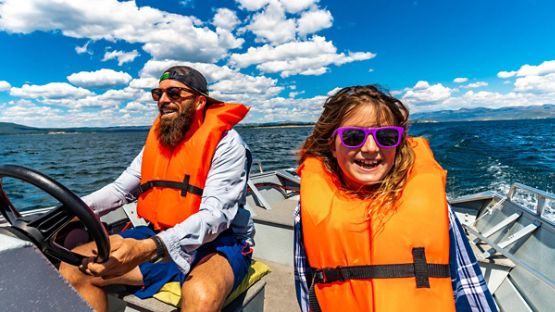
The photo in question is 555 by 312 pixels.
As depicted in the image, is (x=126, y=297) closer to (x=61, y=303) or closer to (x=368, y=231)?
(x=61, y=303)

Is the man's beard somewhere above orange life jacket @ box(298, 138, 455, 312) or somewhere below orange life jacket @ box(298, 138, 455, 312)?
above

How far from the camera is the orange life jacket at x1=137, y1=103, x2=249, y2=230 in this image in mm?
2090

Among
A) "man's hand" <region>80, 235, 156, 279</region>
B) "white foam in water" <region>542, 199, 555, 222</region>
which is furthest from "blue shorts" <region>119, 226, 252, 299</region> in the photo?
"white foam in water" <region>542, 199, 555, 222</region>

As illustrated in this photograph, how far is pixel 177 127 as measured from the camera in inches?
89.3

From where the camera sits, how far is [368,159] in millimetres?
1350

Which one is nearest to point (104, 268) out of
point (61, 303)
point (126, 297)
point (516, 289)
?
point (61, 303)

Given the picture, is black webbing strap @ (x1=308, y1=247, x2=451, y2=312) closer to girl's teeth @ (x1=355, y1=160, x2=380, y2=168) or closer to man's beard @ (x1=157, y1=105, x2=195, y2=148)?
girl's teeth @ (x1=355, y1=160, x2=380, y2=168)

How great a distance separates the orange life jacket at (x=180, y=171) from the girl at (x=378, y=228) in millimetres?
842

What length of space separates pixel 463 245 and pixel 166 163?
1716mm

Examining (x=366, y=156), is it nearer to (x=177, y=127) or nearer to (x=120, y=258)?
(x=120, y=258)

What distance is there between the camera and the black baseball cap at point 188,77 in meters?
2.22

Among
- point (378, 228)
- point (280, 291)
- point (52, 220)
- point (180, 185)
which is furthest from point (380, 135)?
point (280, 291)

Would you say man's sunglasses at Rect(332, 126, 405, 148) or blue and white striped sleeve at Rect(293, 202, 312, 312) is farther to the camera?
blue and white striped sleeve at Rect(293, 202, 312, 312)

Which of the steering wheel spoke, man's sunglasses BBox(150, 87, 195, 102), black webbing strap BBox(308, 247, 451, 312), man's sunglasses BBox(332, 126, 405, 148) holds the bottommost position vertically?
black webbing strap BBox(308, 247, 451, 312)
